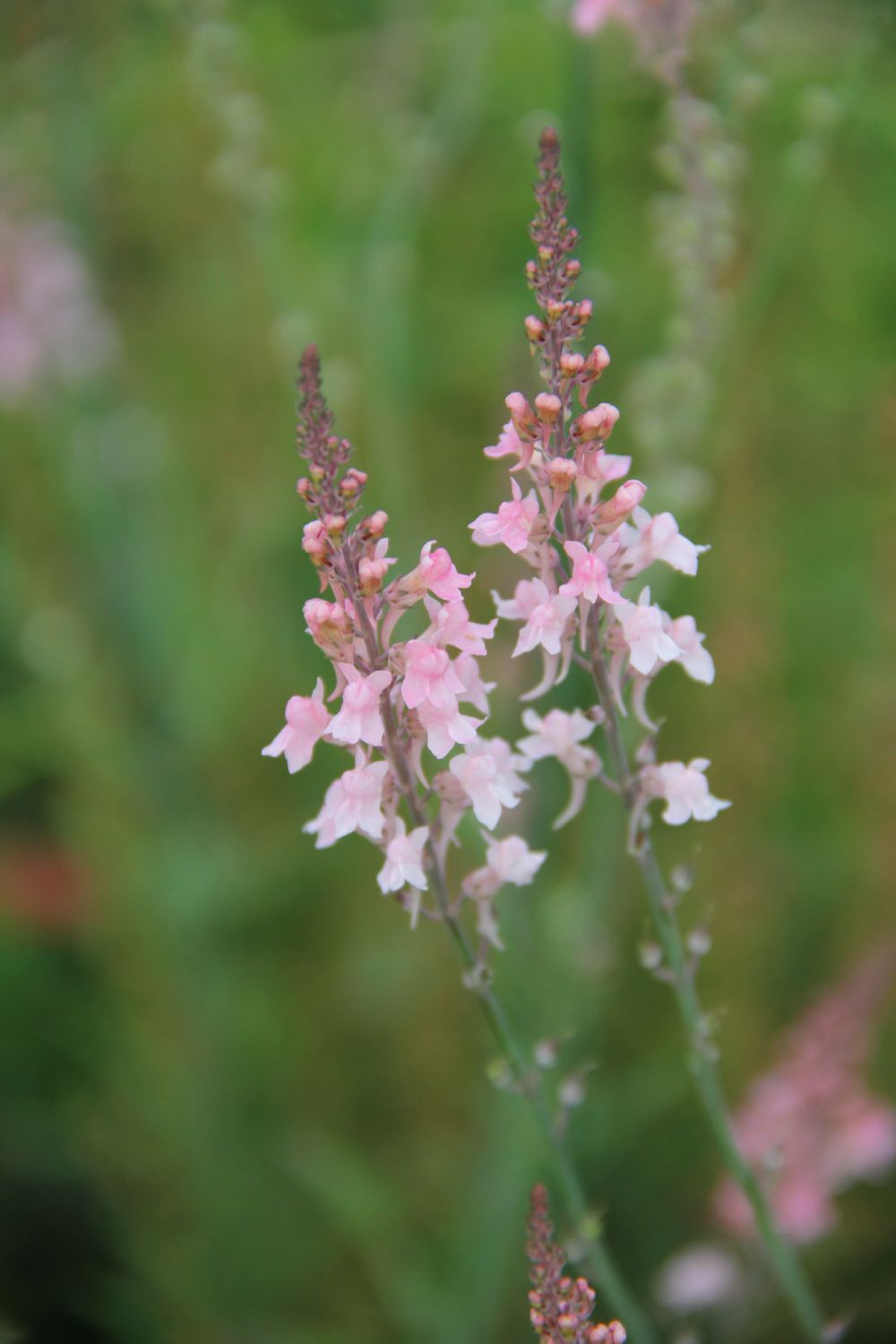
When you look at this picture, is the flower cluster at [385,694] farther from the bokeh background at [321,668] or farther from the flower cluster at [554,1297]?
the bokeh background at [321,668]

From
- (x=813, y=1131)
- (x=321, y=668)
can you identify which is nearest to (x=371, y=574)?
(x=813, y=1131)

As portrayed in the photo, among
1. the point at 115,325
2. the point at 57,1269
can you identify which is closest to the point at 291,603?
the point at 115,325

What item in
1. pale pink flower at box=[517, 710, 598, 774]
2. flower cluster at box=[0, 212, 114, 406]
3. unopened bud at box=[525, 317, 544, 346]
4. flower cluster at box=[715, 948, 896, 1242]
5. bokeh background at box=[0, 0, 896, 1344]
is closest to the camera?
unopened bud at box=[525, 317, 544, 346]

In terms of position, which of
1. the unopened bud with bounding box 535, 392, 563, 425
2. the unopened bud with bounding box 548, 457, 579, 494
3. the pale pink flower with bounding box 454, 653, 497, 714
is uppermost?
the unopened bud with bounding box 535, 392, 563, 425

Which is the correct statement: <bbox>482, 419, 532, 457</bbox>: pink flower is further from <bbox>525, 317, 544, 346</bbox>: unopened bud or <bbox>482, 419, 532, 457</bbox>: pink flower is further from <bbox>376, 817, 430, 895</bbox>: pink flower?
<bbox>376, 817, 430, 895</bbox>: pink flower

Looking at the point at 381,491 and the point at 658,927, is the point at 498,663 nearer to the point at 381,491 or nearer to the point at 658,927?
the point at 381,491

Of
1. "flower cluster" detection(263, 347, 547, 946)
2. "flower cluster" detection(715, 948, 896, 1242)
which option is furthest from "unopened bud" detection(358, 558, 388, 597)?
→ "flower cluster" detection(715, 948, 896, 1242)

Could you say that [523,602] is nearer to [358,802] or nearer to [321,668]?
[358,802]
